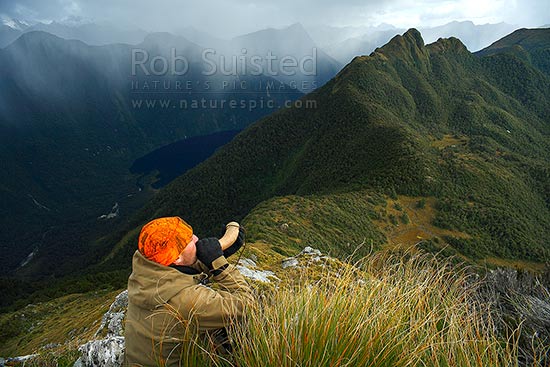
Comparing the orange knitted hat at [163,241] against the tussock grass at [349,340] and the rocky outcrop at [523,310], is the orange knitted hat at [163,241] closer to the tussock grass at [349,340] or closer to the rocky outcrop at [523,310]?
the tussock grass at [349,340]

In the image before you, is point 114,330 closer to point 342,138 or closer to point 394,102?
point 342,138

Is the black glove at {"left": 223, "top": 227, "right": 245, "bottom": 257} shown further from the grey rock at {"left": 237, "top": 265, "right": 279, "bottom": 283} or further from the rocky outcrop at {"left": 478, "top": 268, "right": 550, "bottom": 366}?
the grey rock at {"left": 237, "top": 265, "right": 279, "bottom": 283}

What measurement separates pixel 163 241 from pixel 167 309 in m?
0.60

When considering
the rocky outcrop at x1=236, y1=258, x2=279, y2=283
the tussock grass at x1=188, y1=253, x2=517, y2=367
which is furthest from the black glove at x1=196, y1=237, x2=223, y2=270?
the rocky outcrop at x1=236, y1=258, x2=279, y2=283

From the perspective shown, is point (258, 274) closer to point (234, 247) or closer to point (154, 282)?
point (234, 247)

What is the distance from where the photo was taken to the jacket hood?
9.99 ft

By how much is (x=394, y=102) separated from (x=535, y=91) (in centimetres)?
11499

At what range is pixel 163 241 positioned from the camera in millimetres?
3127

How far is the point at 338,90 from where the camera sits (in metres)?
125

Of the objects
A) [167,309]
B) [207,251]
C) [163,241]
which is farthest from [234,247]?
[167,309]

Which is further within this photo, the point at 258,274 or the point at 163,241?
the point at 258,274

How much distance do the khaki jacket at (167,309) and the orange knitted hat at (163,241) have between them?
0.08 meters

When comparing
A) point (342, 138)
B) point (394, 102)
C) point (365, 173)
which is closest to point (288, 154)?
point (342, 138)

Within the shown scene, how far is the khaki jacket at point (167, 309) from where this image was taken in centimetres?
301
